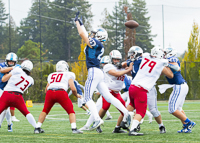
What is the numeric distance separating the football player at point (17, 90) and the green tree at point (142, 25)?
27.3 m

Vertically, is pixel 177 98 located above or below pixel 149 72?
below

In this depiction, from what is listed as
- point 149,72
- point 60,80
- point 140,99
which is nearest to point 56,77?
point 60,80

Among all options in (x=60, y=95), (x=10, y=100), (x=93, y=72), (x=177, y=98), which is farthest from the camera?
(x=177, y=98)

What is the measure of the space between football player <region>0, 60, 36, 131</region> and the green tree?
2731 cm

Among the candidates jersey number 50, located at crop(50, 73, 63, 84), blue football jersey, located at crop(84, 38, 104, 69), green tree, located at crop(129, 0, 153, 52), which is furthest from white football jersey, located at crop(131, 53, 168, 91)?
green tree, located at crop(129, 0, 153, 52)

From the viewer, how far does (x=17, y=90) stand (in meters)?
7.48

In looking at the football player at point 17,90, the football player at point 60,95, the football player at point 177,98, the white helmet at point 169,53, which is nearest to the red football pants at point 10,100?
the football player at point 17,90

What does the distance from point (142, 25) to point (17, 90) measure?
29637 millimetres

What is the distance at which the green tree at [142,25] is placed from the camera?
34688 mm

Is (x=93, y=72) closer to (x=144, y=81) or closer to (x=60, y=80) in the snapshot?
(x=60, y=80)

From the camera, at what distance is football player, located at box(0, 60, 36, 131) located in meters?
7.35

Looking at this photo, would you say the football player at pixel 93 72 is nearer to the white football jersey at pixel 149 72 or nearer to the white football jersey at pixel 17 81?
the white football jersey at pixel 149 72

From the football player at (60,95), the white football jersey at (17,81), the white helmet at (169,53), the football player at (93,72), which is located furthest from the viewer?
the white helmet at (169,53)

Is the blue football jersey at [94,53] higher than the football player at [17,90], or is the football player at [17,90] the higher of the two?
the blue football jersey at [94,53]
